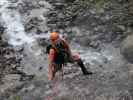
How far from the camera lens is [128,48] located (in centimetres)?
1324

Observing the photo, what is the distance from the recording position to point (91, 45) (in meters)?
14.6

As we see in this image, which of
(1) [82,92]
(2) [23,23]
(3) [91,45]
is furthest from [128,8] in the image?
(1) [82,92]

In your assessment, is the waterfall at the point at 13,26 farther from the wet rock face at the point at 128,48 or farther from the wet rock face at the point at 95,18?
the wet rock face at the point at 128,48

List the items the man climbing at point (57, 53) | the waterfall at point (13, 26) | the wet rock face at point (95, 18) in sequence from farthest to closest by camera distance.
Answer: the waterfall at point (13, 26) < the wet rock face at point (95, 18) < the man climbing at point (57, 53)

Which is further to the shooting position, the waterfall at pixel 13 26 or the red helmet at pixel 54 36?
the waterfall at pixel 13 26

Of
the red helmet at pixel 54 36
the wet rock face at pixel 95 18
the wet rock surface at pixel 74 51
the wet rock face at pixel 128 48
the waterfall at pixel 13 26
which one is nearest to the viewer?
the red helmet at pixel 54 36

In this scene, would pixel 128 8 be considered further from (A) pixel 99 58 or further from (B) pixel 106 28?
(A) pixel 99 58

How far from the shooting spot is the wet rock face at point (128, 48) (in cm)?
1300

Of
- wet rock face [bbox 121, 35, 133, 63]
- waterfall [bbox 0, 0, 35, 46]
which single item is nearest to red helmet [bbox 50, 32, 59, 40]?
wet rock face [bbox 121, 35, 133, 63]

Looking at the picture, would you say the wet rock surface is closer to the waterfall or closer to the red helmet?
the waterfall

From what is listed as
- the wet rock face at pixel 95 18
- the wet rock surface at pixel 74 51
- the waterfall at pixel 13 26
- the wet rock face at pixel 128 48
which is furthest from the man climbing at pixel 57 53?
the waterfall at pixel 13 26

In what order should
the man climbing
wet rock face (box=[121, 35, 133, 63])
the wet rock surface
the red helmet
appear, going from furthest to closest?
wet rock face (box=[121, 35, 133, 63])
the wet rock surface
the man climbing
the red helmet

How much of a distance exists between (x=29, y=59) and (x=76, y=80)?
278 centimetres

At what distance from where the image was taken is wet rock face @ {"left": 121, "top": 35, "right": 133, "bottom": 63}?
42.7ft
